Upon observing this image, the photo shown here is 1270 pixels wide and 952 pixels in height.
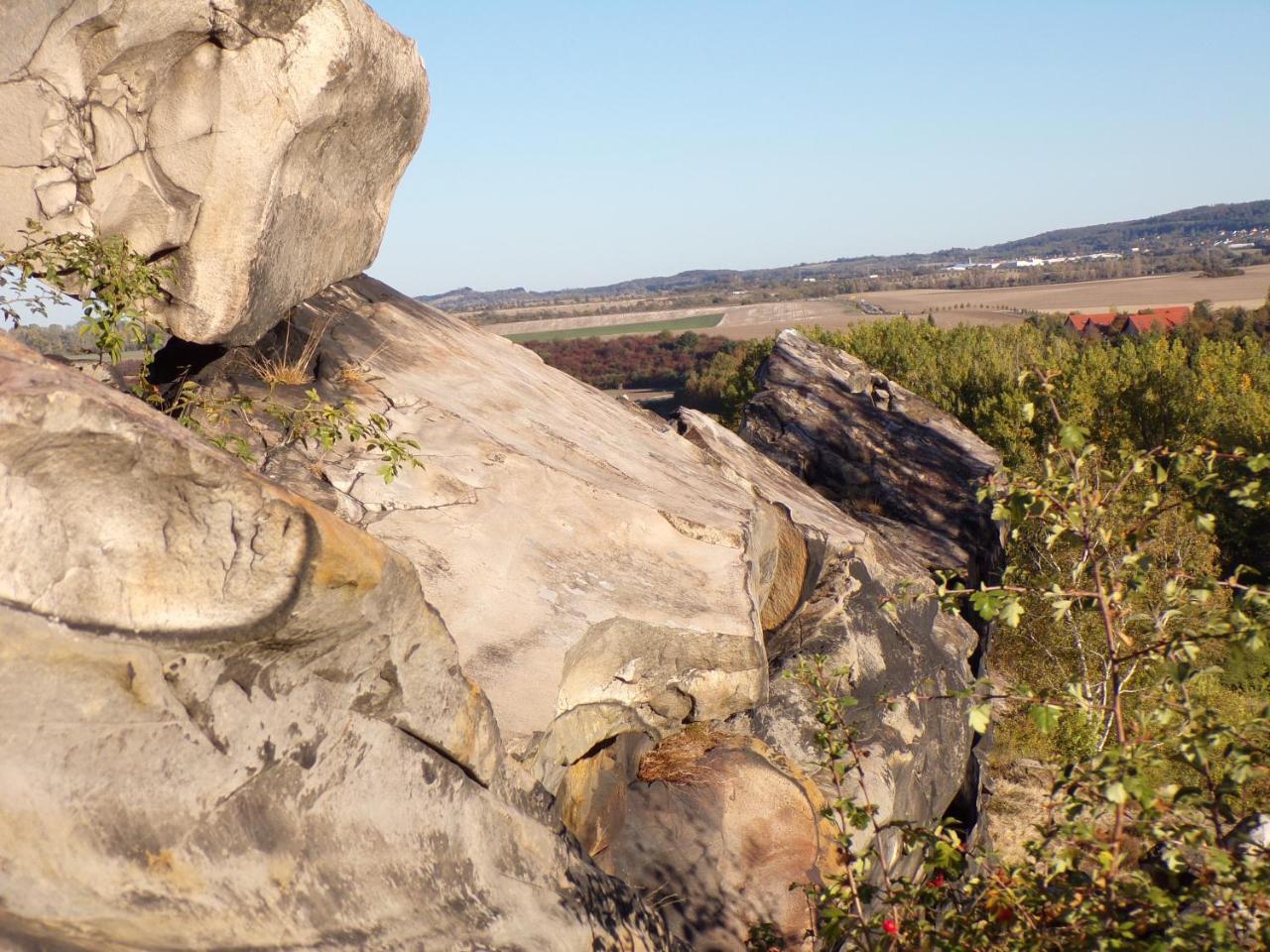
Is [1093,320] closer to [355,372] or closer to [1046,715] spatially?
[355,372]

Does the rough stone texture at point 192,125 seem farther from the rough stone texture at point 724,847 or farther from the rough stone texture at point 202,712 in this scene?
the rough stone texture at point 724,847

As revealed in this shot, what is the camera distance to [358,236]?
6.83 metres

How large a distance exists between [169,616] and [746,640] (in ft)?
13.1

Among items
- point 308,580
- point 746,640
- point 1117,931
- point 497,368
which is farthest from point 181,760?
point 497,368

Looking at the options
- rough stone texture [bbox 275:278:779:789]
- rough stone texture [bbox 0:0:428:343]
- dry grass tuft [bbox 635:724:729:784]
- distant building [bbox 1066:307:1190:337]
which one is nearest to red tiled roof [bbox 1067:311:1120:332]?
distant building [bbox 1066:307:1190:337]

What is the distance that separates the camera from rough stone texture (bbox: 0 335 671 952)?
300 cm

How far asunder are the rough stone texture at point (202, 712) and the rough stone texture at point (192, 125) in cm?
221

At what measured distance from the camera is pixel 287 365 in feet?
20.7

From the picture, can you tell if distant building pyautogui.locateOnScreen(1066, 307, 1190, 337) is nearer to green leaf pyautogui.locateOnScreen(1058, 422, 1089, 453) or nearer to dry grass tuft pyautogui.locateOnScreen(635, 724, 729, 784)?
dry grass tuft pyautogui.locateOnScreen(635, 724, 729, 784)

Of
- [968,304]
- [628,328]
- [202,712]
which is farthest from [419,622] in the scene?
[968,304]

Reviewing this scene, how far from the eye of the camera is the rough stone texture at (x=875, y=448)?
1302 centimetres

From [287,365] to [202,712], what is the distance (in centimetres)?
334

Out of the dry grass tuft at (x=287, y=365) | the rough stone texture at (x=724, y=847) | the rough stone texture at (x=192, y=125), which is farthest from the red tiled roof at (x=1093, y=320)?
the rough stone texture at (x=192, y=125)

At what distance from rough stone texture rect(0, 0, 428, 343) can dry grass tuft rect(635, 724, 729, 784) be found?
Result: 3.80m
